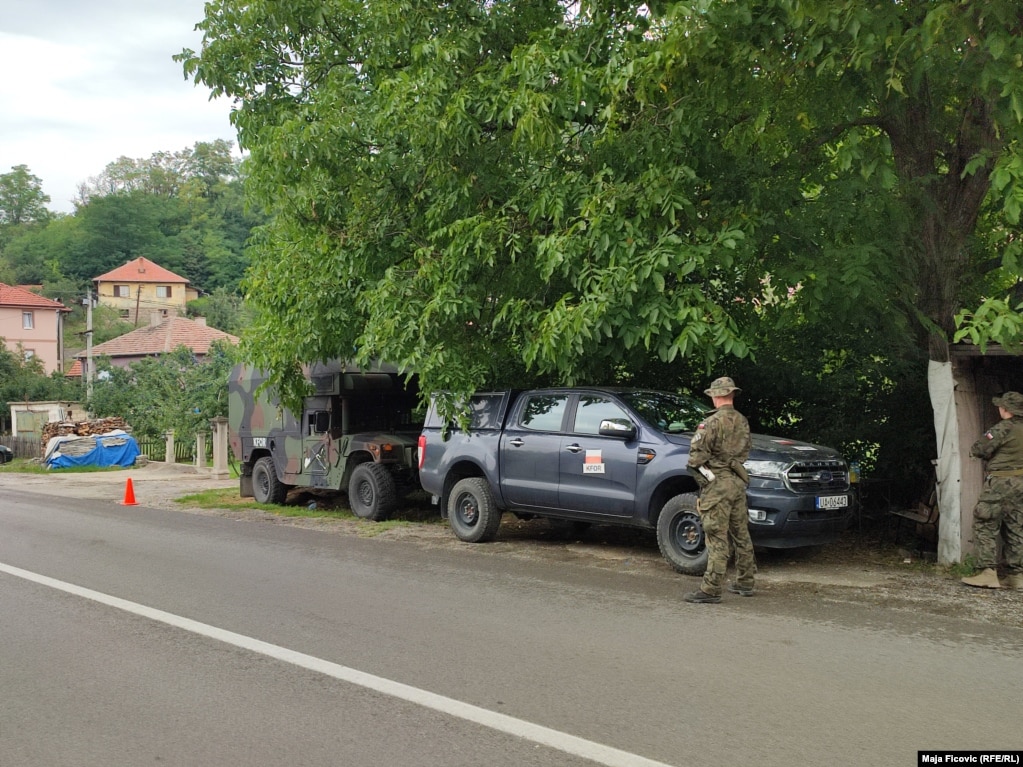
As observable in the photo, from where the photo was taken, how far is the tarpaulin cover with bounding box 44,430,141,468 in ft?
96.0

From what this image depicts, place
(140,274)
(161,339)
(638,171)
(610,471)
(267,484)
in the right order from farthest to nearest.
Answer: (140,274) < (161,339) < (267,484) < (610,471) < (638,171)

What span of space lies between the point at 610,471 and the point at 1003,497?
365cm

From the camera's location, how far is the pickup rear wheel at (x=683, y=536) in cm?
907

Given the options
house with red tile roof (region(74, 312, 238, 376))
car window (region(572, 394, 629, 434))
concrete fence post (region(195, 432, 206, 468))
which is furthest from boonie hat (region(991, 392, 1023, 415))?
house with red tile roof (region(74, 312, 238, 376))

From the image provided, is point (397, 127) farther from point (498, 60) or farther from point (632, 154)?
point (632, 154)

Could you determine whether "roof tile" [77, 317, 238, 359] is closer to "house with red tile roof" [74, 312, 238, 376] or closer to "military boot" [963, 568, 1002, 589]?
"house with red tile roof" [74, 312, 238, 376]

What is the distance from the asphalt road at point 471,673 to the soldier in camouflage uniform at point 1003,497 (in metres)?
1.72

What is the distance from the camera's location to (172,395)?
30.6m

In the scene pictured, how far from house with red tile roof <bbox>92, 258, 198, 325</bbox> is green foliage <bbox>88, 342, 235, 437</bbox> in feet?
203

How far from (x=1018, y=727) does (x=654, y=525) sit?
199 inches

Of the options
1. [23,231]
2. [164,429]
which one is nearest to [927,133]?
[164,429]

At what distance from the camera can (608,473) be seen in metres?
10.1

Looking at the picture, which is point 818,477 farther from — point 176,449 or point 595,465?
point 176,449

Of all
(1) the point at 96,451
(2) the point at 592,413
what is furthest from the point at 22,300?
Result: (2) the point at 592,413
